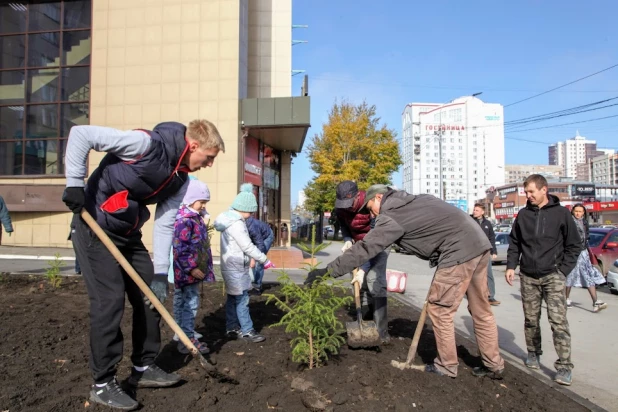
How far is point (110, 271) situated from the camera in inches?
113

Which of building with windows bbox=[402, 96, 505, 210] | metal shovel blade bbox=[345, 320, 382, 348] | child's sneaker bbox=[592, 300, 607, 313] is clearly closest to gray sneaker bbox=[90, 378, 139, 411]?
metal shovel blade bbox=[345, 320, 382, 348]

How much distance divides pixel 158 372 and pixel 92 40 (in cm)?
1701

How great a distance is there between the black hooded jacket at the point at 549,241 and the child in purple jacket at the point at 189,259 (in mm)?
3173

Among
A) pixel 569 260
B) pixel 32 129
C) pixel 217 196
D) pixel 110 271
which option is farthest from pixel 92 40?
pixel 569 260

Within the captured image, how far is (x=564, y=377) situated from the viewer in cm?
381

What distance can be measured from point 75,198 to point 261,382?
1892 mm

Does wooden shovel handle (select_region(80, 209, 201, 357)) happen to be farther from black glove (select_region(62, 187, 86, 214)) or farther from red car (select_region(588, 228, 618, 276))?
red car (select_region(588, 228, 618, 276))

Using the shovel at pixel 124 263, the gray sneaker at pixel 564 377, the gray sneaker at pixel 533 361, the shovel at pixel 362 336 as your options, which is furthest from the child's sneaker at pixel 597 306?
the shovel at pixel 124 263

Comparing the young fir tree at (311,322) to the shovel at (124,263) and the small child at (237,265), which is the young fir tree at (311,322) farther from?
the small child at (237,265)

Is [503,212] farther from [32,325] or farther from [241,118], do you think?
[32,325]

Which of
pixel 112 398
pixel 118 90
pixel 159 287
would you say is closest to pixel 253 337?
pixel 159 287

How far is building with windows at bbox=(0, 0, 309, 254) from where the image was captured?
51.3 ft

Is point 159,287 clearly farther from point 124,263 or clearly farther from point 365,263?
point 365,263

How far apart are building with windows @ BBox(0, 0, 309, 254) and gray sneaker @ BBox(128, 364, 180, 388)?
Answer: 12115mm
